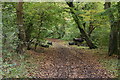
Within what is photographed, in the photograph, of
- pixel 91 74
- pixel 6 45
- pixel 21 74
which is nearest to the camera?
pixel 21 74

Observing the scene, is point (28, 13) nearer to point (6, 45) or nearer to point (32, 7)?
point (32, 7)

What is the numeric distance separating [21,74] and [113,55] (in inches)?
267

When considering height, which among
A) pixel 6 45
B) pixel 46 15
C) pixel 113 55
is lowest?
pixel 113 55

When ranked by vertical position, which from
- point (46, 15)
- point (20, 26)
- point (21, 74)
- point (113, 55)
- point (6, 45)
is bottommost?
point (113, 55)

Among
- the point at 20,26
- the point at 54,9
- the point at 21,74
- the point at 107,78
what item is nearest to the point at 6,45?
the point at 21,74

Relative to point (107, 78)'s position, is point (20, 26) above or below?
above

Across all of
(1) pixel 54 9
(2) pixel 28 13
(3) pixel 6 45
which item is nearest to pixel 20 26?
(2) pixel 28 13

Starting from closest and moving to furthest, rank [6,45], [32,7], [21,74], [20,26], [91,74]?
[21,74] → [6,45] → [91,74] → [20,26] → [32,7]

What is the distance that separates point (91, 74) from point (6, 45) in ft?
11.6

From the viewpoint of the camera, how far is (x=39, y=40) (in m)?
9.11

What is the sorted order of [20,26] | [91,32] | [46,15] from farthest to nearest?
[91,32]
[46,15]
[20,26]

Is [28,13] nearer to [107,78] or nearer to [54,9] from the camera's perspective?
[54,9]

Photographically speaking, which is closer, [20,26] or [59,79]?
[59,79]

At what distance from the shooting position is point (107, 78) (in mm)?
5051
